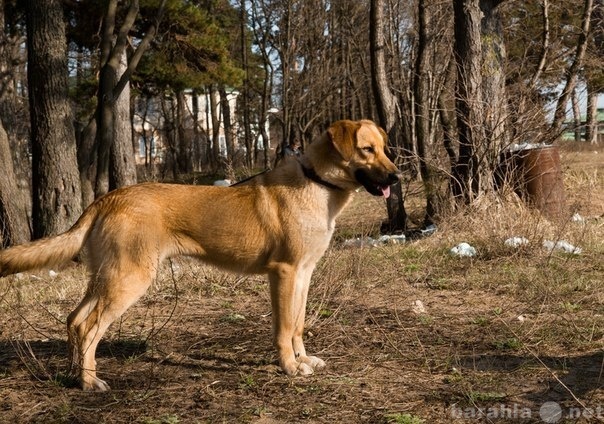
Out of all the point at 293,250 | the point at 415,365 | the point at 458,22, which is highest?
the point at 458,22

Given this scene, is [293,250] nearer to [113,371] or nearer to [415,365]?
→ [415,365]

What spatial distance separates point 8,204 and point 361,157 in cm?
712

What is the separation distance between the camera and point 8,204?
33.6ft

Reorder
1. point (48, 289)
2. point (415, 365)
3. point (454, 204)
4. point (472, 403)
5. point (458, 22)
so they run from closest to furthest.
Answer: point (472, 403), point (415, 365), point (48, 289), point (454, 204), point (458, 22)

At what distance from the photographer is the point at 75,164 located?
34.3 feet

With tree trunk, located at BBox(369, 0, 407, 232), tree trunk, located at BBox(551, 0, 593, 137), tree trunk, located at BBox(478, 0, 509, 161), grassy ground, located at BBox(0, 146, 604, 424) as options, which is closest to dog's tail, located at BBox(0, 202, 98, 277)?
grassy ground, located at BBox(0, 146, 604, 424)

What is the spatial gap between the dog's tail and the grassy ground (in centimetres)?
52

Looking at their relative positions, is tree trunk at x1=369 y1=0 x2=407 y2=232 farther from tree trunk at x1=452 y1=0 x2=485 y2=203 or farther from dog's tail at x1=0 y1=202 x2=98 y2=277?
dog's tail at x1=0 y1=202 x2=98 y2=277

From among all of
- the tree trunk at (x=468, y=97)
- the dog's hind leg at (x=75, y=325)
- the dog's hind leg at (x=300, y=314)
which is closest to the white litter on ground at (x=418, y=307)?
the dog's hind leg at (x=300, y=314)

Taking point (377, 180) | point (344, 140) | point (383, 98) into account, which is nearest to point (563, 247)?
point (377, 180)

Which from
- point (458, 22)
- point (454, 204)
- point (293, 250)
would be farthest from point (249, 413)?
point (458, 22)

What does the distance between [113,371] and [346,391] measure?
1661 mm

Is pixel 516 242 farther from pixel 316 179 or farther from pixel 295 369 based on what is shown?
pixel 295 369

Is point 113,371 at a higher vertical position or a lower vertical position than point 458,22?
lower
